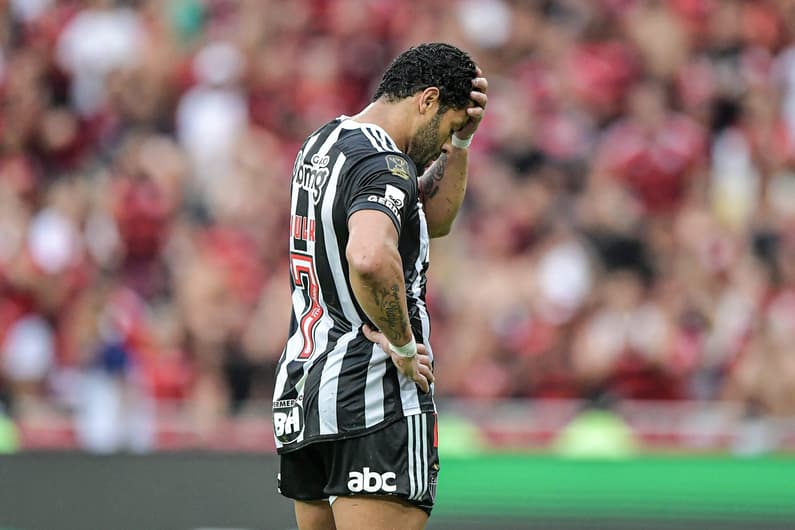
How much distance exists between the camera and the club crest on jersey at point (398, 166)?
147 inches

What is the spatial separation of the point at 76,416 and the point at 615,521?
399 centimetres

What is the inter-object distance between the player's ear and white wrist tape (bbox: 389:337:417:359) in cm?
73

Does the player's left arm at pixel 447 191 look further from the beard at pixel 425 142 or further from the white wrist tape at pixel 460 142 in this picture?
the beard at pixel 425 142

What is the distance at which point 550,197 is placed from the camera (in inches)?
395

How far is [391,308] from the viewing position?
372 cm

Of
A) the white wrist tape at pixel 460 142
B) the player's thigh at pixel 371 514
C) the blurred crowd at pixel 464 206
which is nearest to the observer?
the player's thigh at pixel 371 514

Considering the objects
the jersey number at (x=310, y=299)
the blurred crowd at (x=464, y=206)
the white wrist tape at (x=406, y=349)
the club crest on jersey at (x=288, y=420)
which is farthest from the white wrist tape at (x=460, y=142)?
the blurred crowd at (x=464, y=206)

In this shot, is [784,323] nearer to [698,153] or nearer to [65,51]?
[698,153]

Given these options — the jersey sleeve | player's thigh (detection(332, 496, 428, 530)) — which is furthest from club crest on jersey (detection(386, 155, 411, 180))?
player's thigh (detection(332, 496, 428, 530))

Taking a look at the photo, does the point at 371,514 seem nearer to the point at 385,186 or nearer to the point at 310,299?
the point at 310,299

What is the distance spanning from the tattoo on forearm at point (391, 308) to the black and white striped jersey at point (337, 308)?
173mm

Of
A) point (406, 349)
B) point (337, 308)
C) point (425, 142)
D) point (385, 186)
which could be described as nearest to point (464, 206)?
point (425, 142)

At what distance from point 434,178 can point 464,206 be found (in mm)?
5599

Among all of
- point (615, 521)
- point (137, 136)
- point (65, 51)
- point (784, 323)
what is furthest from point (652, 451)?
point (65, 51)
